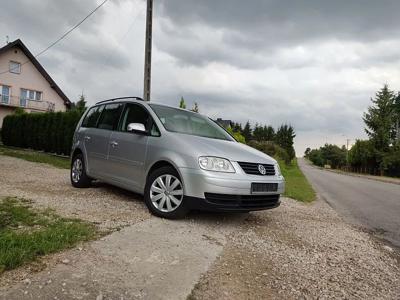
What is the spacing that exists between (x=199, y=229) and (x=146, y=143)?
166cm

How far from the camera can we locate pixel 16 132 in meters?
26.1

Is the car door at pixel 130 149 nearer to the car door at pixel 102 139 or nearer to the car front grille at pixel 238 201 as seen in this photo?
the car door at pixel 102 139

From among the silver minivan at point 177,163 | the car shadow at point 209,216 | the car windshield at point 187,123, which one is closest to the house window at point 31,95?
the silver minivan at point 177,163

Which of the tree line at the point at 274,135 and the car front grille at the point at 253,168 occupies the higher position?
the tree line at the point at 274,135

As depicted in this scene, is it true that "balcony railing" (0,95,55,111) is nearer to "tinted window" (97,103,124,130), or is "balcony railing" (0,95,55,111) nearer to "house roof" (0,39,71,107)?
"house roof" (0,39,71,107)

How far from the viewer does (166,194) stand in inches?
207

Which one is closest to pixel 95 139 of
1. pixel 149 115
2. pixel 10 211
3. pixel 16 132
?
pixel 149 115

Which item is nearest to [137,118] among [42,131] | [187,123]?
[187,123]

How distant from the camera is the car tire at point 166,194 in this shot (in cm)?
512

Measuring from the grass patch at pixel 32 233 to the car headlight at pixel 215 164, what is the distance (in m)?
1.61

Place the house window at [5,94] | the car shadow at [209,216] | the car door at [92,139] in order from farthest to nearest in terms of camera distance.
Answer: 1. the house window at [5,94]
2. the car door at [92,139]
3. the car shadow at [209,216]

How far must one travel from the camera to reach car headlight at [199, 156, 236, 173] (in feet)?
16.1

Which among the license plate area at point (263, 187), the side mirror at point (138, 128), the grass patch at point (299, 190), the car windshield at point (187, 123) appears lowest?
the grass patch at point (299, 190)

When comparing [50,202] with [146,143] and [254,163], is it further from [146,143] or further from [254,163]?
[254,163]
